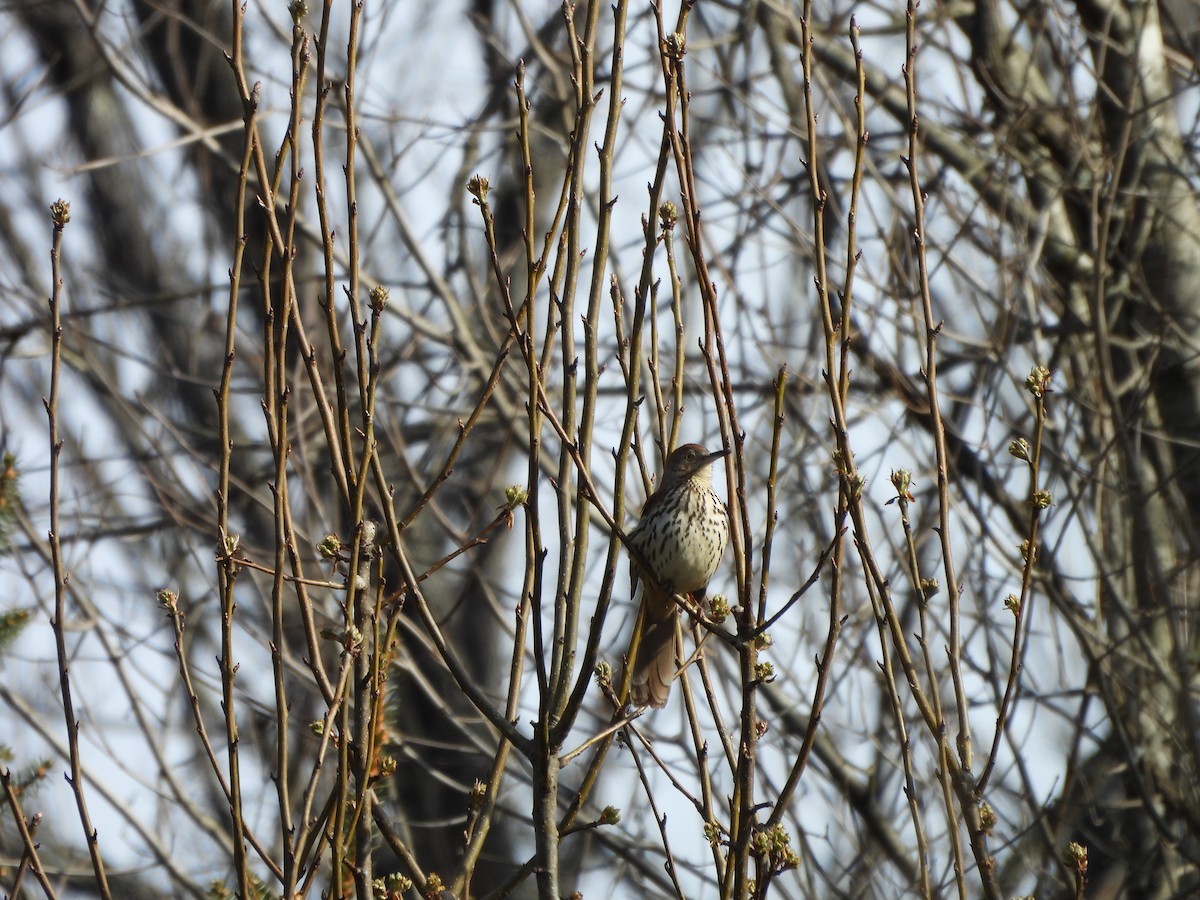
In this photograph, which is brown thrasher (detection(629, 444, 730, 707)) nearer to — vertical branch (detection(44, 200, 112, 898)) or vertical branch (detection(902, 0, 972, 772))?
vertical branch (detection(902, 0, 972, 772))

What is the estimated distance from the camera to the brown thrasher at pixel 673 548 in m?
4.41

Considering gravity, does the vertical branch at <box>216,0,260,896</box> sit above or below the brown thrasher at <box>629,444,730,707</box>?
below

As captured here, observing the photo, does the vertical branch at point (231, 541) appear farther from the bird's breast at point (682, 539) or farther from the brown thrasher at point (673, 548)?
the bird's breast at point (682, 539)

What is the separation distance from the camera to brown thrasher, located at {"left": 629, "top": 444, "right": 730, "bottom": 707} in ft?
14.5

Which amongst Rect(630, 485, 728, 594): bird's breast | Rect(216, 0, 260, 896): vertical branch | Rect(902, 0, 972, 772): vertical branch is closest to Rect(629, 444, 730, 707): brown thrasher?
Rect(630, 485, 728, 594): bird's breast

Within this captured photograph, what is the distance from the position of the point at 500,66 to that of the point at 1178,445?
4874 mm

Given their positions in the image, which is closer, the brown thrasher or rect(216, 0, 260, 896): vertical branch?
rect(216, 0, 260, 896): vertical branch

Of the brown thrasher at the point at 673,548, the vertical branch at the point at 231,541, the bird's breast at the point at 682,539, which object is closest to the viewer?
the vertical branch at the point at 231,541

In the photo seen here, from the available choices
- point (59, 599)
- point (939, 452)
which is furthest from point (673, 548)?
point (59, 599)

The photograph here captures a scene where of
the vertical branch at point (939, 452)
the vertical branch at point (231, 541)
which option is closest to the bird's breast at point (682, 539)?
the vertical branch at point (939, 452)

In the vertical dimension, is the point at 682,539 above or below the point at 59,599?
above

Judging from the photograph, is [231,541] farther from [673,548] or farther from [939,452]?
[673,548]

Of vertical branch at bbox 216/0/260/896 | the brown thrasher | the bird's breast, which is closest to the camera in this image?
vertical branch at bbox 216/0/260/896

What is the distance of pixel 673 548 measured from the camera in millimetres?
4523
